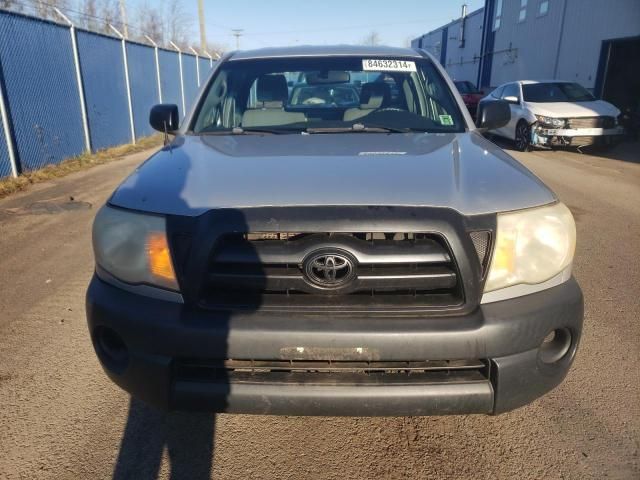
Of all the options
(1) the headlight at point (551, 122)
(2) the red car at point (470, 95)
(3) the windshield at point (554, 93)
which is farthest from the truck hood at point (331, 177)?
(2) the red car at point (470, 95)

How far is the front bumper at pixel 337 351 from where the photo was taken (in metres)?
1.69

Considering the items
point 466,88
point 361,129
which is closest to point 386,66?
point 361,129

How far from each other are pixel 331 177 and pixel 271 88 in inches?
67.7

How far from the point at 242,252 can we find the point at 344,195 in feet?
1.40

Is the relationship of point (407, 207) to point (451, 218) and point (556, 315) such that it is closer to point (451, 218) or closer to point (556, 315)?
point (451, 218)

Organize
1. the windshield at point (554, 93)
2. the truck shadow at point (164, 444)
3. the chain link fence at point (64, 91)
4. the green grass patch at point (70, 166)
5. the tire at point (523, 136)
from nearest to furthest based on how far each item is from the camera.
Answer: the truck shadow at point (164, 444) → the green grass patch at point (70, 166) → the chain link fence at point (64, 91) → the tire at point (523, 136) → the windshield at point (554, 93)

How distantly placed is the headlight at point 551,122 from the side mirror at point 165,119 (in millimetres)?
9487

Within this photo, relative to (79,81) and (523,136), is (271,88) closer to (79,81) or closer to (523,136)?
(79,81)

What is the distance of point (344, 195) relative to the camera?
1802mm

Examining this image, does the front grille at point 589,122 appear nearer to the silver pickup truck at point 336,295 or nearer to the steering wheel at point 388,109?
the steering wheel at point 388,109

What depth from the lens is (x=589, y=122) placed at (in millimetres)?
10508

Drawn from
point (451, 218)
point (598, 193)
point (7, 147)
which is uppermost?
point (451, 218)

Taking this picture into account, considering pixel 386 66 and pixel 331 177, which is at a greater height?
pixel 386 66

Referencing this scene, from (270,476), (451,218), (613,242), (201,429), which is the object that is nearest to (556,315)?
(451,218)
